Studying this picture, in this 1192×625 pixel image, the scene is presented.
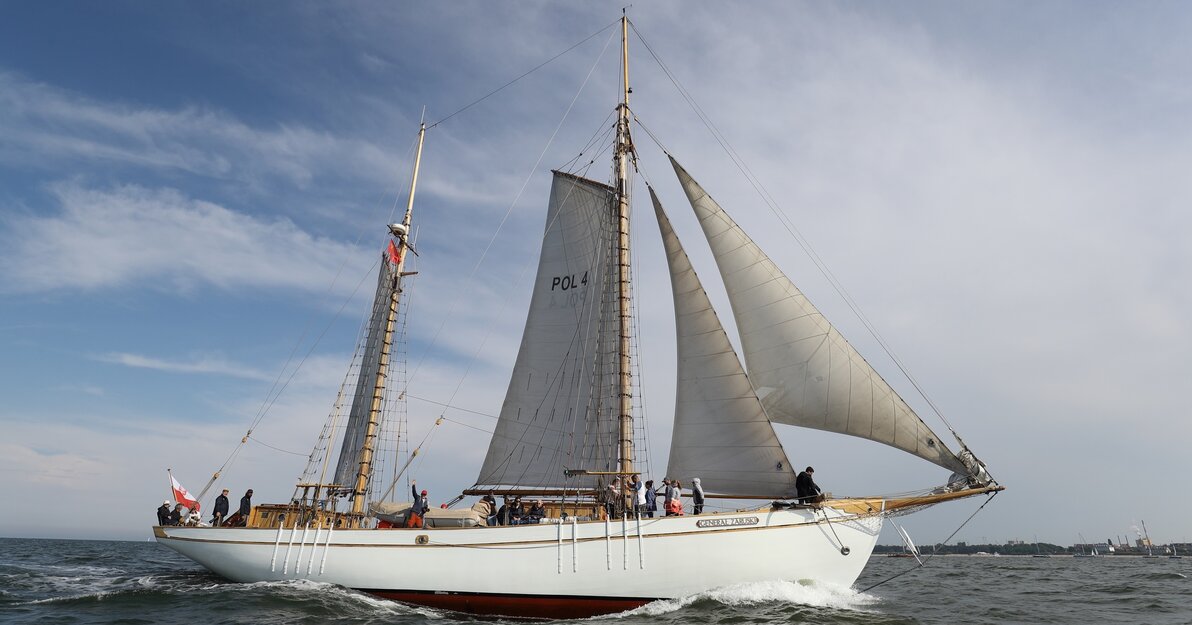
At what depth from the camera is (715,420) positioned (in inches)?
758

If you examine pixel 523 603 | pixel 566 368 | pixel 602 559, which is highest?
pixel 566 368

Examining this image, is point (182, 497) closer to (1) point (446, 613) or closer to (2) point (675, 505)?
(1) point (446, 613)

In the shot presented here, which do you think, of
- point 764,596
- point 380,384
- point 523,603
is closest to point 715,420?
point 764,596

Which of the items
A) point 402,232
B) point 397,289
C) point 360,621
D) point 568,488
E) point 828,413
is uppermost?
point 402,232

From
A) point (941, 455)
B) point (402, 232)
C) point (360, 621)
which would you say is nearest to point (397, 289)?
point (402, 232)

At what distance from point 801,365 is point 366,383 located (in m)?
20.3

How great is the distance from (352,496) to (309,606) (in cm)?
932

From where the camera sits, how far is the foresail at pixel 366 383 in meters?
28.8

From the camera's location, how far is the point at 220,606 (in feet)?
59.2

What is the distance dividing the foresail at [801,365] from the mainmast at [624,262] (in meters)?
4.17

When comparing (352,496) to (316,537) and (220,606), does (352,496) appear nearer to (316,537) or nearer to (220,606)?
(316,537)

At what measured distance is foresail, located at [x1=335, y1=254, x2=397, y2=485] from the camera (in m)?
28.8

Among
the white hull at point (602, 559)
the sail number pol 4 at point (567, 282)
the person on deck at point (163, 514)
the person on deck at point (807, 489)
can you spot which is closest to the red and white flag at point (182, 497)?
the person on deck at point (163, 514)

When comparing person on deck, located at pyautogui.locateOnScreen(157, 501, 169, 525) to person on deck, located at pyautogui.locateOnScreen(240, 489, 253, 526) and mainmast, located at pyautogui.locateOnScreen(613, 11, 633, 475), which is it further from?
mainmast, located at pyautogui.locateOnScreen(613, 11, 633, 475)
